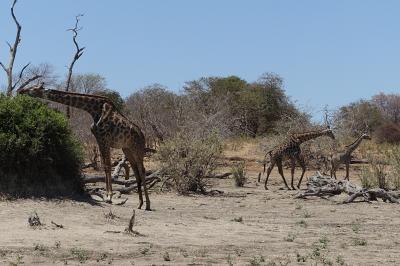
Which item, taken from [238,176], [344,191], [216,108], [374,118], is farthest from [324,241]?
[374,118]

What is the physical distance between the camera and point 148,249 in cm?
949

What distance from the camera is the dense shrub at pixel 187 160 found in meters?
18.8

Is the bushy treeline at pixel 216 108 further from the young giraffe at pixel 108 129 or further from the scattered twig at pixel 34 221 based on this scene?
the scattered twig at pixel 34 221

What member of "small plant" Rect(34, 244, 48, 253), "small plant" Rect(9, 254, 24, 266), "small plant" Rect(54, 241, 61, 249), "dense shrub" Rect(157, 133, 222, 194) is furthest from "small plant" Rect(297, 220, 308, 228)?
"small plant" Rect(9, 254, 24, 266)

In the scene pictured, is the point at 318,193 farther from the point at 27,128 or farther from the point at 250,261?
the point at 250,261

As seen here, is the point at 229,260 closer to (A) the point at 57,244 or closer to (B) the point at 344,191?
(A) the point at 57,244

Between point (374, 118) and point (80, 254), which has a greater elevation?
point (374, 118)

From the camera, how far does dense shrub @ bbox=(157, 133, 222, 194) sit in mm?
18828

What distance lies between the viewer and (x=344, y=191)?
1827 cm

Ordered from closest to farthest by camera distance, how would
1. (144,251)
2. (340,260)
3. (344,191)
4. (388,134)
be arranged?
(340,260) < (144,251) < (344,191) < (388,134)

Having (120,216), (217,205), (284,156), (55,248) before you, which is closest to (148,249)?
(55,248)

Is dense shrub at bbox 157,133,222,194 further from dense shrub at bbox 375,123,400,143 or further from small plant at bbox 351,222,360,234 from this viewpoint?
dense shrub at bbox 375,123,400,143

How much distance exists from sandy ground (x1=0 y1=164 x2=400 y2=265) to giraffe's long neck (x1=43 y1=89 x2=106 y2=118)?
2.05 meters

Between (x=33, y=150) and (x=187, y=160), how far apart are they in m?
6.63
